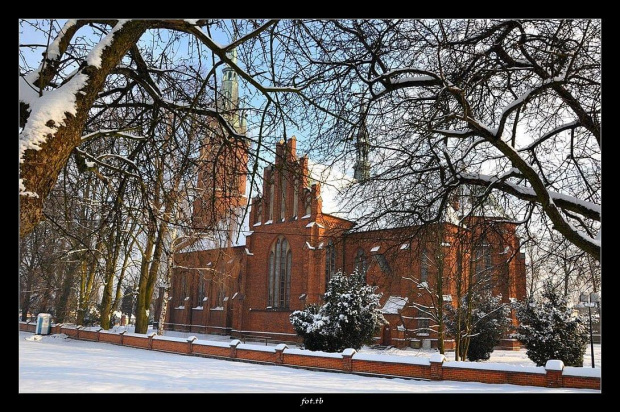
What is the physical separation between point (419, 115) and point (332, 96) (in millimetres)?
1502

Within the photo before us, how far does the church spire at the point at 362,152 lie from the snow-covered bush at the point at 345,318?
957cm

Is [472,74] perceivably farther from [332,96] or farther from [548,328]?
[548,328]

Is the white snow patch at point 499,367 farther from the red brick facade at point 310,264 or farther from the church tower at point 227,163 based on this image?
the church tower at point 227,163

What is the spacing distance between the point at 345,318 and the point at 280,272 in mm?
12446

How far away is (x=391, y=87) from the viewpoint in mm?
5461

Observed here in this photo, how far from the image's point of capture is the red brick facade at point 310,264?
697 cm

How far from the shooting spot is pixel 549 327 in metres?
9.33

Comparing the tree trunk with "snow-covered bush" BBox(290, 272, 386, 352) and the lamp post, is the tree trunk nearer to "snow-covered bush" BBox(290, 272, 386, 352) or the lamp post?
the lamp post

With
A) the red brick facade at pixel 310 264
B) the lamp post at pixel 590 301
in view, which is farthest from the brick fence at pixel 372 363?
the red brick facade at pixel 310 264

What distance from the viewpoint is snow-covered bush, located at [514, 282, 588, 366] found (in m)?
8.00

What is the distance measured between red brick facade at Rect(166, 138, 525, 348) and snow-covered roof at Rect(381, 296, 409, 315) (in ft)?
0.30

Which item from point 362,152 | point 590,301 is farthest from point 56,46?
point 590,301

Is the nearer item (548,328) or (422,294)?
(548,328)
